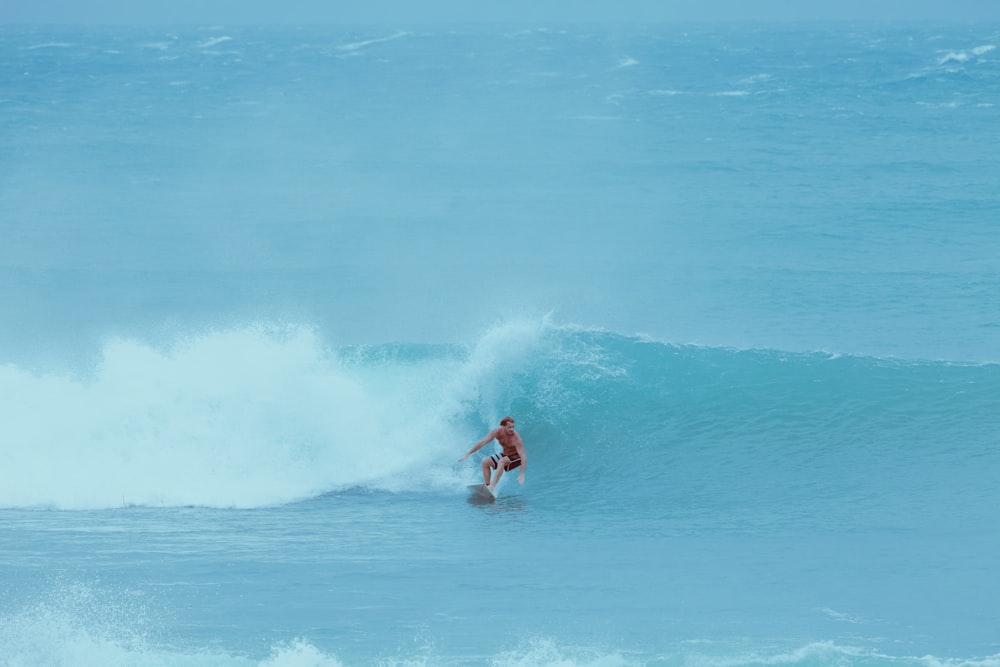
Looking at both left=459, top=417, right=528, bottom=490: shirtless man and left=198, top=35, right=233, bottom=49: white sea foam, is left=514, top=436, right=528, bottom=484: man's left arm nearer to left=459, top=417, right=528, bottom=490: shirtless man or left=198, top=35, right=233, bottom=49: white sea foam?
left=459, top=417, right=528, bottom=490: shirtless man

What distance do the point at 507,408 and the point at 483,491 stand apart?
2715 mm

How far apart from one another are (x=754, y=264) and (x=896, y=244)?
3.69 metres

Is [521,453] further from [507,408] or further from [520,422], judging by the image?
[507,408]

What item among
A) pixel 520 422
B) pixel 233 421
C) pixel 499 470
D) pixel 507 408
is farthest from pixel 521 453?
pixel 233 421

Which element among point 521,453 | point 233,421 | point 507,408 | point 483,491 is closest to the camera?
point 521,453

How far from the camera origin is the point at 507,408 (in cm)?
1753

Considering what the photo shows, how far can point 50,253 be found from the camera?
28375 mm

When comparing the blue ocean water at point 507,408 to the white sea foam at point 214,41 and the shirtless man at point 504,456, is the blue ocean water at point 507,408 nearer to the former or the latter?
the shirtless man at point 504,456

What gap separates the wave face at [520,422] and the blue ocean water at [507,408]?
6 cm

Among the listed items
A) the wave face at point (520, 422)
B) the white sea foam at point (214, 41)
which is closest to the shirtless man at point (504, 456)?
the wave face at point (520, 422)

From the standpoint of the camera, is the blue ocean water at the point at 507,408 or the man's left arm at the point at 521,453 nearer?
the blue ocean water at the point at 507,408

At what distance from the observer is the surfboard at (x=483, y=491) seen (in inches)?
585

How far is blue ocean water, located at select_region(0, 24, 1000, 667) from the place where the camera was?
1161 centimetres

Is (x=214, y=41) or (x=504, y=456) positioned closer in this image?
(x=504, y=456)
